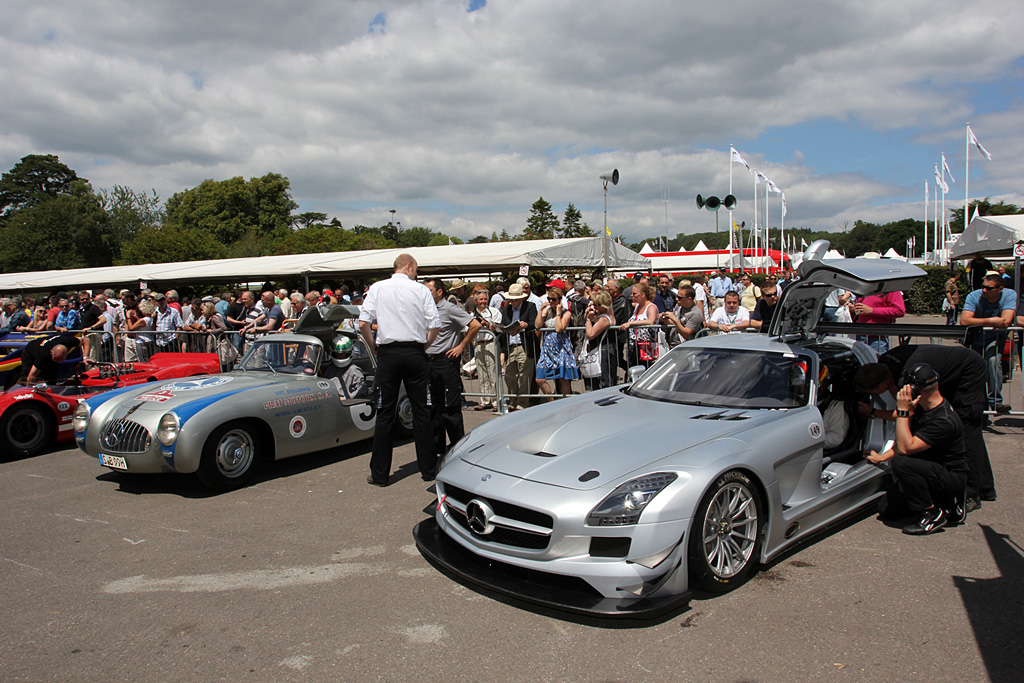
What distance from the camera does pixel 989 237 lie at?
11852 mm

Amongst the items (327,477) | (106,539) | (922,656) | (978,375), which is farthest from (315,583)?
(978,375)

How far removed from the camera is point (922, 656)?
292 cm

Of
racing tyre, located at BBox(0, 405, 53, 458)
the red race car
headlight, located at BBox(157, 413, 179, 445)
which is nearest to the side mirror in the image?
headlight, located at BBox(157, 413, 179, 445)

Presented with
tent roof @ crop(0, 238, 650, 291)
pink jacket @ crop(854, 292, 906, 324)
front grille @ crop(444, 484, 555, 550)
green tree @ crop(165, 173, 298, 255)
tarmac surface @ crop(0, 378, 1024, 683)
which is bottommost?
tarmac surface @ crop(0, 378, 1024, 683)

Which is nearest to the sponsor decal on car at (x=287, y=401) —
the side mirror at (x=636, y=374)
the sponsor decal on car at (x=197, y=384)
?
the sponsor decal on car at (x=197, y=384)

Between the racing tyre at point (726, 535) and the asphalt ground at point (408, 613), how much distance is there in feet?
0.47

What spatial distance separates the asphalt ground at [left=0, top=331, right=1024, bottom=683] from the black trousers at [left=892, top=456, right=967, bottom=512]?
24cm

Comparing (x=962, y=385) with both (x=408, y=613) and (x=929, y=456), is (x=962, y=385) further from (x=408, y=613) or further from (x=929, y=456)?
(x=408, y=613)

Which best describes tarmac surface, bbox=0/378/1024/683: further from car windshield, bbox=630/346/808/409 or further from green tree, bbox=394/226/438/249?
green tree, bbox=394/226/438/249

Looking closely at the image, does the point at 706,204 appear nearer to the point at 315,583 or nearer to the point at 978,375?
the point at 978,375

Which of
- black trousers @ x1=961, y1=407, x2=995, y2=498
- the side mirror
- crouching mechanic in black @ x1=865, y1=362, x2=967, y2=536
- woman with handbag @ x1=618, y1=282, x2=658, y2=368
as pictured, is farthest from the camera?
woman with handbag @ x1=618, y1=282, x2=658, y2=368

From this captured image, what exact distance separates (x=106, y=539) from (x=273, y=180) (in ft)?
299

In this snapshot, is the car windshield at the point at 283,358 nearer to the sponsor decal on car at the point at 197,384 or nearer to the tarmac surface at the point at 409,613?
the sponsor decal on car at the point at 197,384

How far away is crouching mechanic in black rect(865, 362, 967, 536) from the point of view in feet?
14.3
